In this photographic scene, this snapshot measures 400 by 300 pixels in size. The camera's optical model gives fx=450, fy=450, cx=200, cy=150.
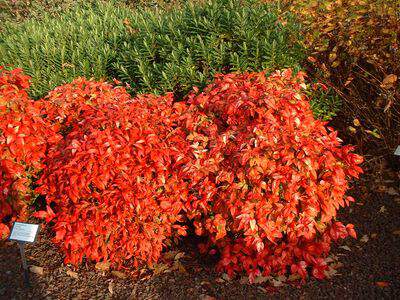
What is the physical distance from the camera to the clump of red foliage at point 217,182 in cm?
302

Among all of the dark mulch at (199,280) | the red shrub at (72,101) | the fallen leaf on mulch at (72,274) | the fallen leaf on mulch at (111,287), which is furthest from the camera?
the red shrub at (72,101)

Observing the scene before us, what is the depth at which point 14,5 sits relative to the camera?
28.0 feet

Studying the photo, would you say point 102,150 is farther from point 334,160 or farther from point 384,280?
point 384,280

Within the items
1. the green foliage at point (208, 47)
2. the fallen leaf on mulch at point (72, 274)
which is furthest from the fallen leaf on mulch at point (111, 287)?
the green foliage at point (208, 47)

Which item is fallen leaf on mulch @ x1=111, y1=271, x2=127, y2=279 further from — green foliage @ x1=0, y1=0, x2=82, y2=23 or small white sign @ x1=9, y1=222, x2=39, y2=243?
green foliage @ x1=0, y1=0, x2=82, y2=23

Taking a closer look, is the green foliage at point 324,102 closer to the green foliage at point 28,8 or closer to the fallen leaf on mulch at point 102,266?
the fallen leaf on mulch at point 102,266

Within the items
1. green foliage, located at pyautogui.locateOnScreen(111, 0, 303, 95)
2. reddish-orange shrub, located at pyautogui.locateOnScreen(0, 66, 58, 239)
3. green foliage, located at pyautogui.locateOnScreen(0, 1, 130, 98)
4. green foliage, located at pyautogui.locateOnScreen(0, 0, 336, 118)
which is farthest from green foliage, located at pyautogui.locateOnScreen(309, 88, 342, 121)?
reddish-orange shrub, located at pyautogui.locateOnScreen(0, 66, 58, 239)

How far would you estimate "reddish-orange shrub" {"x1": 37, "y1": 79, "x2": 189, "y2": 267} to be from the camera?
313cm

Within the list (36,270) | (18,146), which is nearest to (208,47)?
(18,146)

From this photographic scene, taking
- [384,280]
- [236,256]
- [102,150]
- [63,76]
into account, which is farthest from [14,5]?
[384,280]

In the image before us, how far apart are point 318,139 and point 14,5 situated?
7421 mm

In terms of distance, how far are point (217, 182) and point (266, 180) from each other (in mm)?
340

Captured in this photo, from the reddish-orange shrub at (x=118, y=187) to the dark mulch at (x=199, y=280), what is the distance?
18 centimetres

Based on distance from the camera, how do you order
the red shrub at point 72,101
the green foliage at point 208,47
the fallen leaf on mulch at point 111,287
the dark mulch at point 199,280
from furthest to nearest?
the green foliage at point 208,47 → the red shrub at point 72,101 → the fallen leaf on mulch at point 111,287 → the dark mulch at point 199,280
